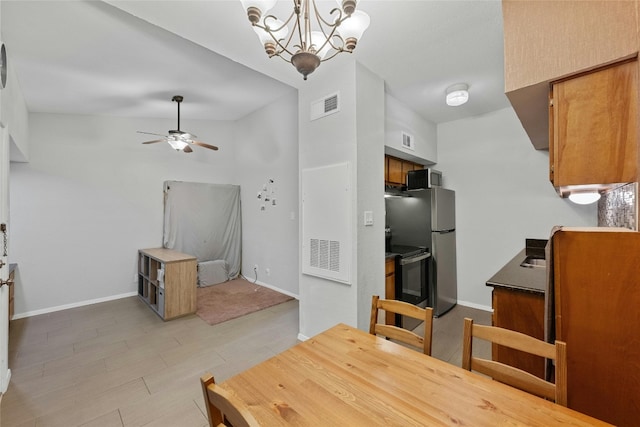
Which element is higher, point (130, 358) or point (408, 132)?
point (408, 132)

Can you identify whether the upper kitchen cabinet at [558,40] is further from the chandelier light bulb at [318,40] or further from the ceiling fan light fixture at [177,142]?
the ceiling fan light fixture at [177,142]

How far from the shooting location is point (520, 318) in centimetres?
177

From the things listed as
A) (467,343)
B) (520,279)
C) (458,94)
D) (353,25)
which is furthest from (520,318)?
(458,94)

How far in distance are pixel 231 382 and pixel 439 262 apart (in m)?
3.01

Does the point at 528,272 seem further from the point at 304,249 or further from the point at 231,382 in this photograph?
the point at 231,382

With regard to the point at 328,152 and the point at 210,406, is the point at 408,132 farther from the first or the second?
the point at 210,406

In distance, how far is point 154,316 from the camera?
351 cm

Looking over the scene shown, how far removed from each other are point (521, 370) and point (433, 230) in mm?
2351

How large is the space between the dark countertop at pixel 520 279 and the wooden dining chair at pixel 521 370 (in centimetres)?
66

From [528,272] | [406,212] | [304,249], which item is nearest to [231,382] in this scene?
[304,249]

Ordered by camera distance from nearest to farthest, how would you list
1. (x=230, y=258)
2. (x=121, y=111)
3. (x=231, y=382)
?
(x=231, y=382) < (x=121, y=111) < (x=230, y=258)

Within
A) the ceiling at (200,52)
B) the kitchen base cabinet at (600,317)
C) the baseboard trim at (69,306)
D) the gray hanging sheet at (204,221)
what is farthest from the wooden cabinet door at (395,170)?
the baseboard trim at (69,306)

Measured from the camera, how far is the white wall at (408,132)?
10.2ft

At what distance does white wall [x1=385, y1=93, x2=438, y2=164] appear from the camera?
3096 millimetres
